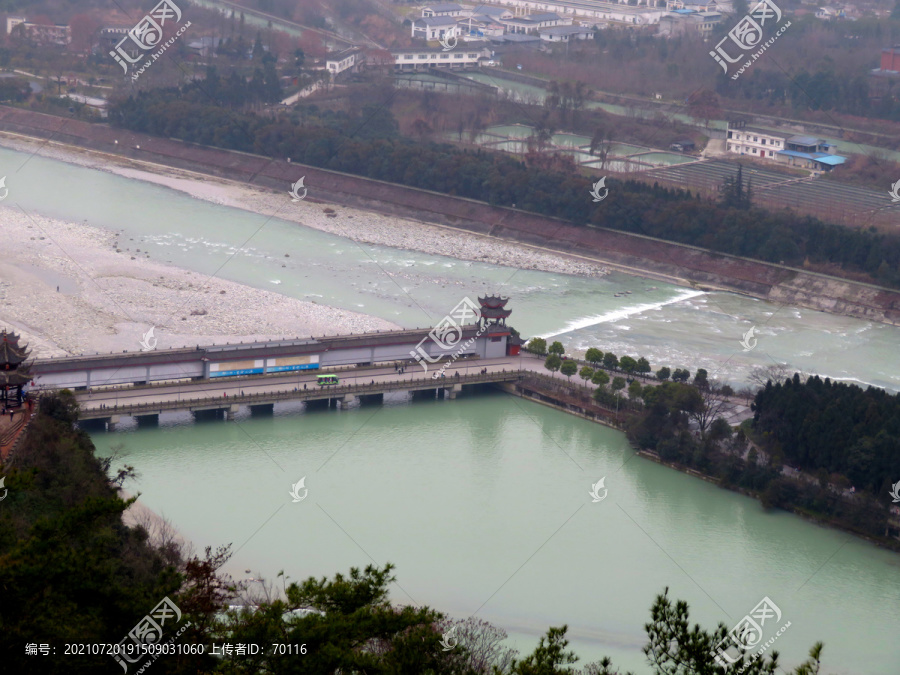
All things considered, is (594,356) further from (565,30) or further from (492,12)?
(492,12)

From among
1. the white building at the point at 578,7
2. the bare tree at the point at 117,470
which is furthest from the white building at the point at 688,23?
the bare tree at the point at 117,470

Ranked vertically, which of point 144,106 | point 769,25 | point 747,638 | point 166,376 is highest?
point 769,25

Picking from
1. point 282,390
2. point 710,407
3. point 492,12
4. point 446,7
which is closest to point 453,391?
point 282,390

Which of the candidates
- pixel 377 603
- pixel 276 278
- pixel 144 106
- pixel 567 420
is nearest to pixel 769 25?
pixel 144 106

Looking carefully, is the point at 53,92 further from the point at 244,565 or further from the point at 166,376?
the point at 244,565

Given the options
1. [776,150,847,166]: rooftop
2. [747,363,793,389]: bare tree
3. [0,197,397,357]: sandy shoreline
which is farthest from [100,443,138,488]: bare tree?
[776,150,847,166]: rooftop

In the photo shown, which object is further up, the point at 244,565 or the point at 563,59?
the point at 563,59

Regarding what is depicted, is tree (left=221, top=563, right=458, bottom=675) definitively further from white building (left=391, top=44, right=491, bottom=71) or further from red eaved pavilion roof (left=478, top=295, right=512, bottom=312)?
white building (left=391, top=44, right=491, bottom=71)
